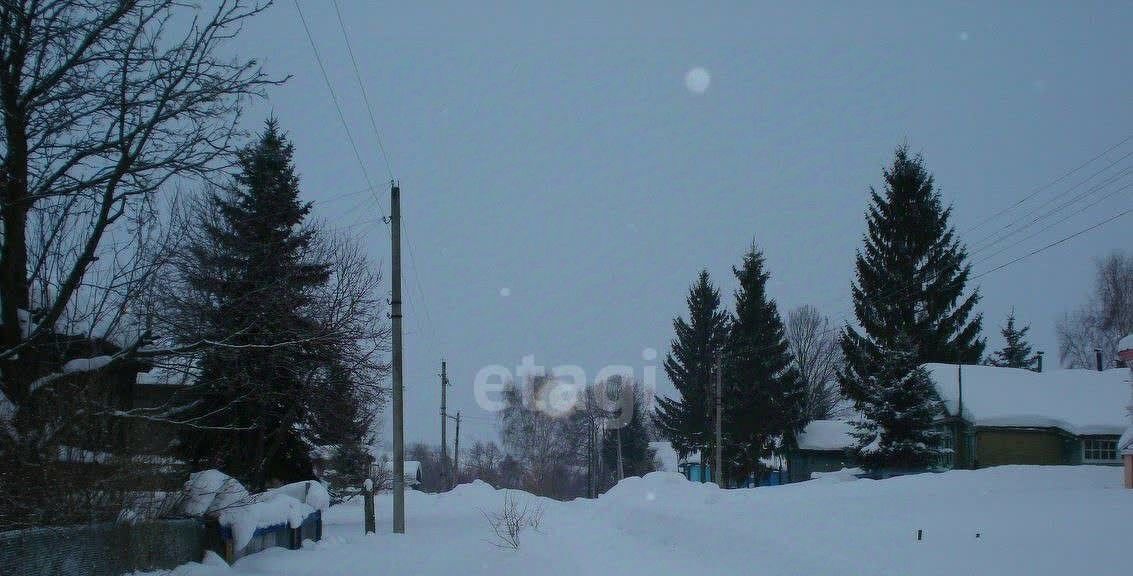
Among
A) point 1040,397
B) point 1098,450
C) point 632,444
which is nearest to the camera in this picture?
point 1098,450

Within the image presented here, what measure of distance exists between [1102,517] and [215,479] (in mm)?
12491

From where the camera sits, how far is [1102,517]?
33.7 ft

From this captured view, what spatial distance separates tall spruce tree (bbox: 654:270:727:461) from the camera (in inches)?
2124

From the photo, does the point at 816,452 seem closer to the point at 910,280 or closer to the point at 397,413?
the point at 910,280

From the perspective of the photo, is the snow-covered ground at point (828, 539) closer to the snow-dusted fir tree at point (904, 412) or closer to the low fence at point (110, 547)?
the low fence at point (110, 547)

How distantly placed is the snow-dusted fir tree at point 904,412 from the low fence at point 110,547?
87.1 feet

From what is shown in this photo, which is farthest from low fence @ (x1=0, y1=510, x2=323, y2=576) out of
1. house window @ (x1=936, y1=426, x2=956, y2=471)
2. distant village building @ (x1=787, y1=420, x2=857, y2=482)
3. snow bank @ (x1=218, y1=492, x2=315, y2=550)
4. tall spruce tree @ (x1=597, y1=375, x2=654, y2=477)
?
tall spruce tree @ (x1=597, y1=375, x2=654, y2=477)

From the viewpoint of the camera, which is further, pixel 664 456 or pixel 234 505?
pixel 664 456

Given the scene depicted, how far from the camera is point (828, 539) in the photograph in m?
12.1

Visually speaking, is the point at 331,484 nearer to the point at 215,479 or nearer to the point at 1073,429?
the point at 215,479

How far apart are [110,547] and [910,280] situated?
36902mm

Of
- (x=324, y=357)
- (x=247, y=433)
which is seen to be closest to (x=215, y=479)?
(x=324, y=357)

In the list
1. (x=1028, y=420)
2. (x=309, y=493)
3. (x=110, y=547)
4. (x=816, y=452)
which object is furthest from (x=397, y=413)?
(x=816, y=452)

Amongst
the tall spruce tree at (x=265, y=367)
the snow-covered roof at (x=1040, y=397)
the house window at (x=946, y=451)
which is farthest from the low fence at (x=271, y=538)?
the snow-covered roof at (x=1040, y=397)
